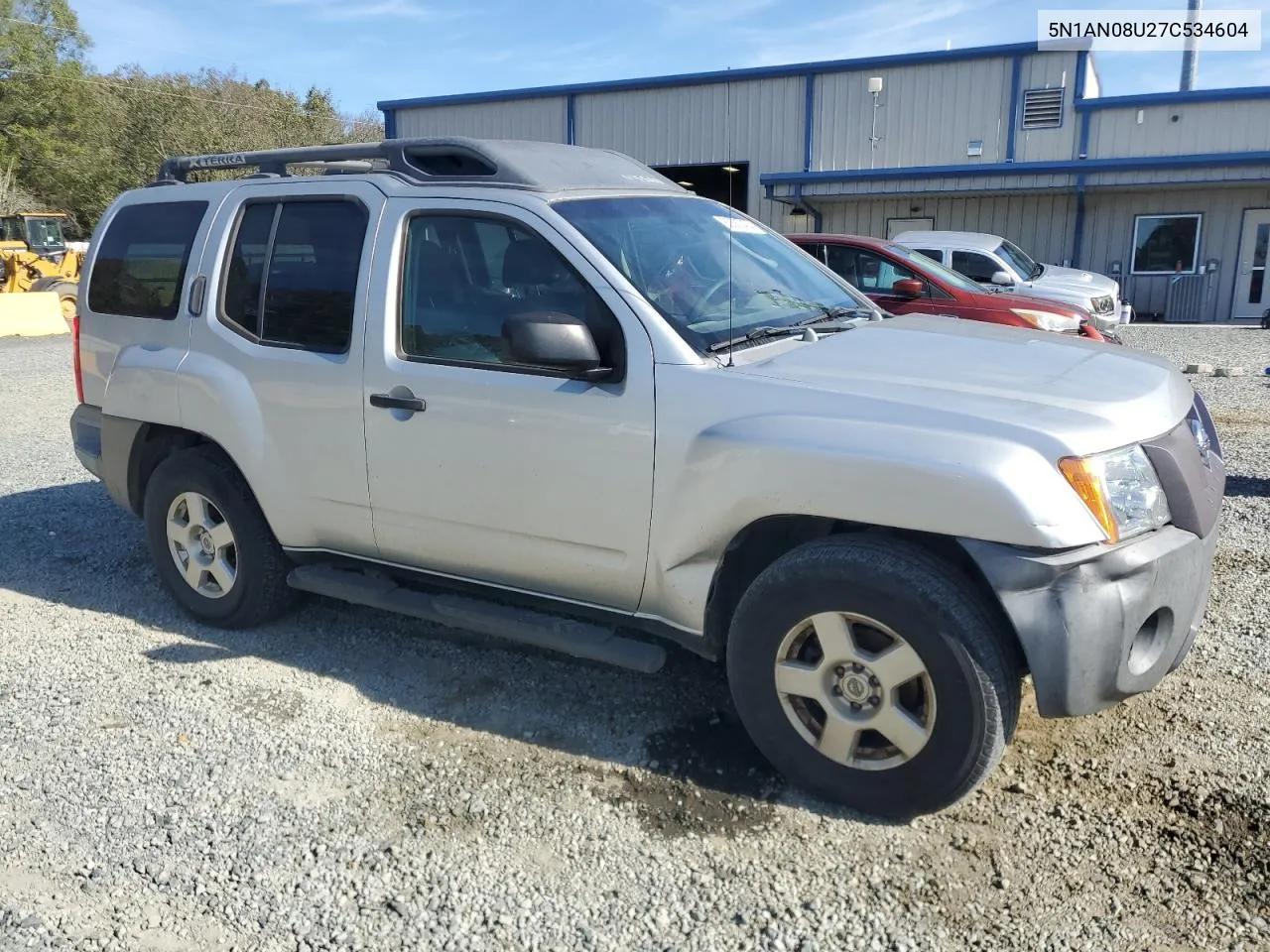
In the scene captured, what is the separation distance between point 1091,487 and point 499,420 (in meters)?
1.94

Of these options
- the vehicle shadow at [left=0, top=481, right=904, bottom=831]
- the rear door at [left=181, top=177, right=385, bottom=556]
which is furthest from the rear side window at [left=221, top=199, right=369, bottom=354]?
the vehicle shadow at [left=0, top=481, right=904, bottom=831]

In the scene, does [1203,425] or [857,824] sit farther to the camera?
[1203,425]

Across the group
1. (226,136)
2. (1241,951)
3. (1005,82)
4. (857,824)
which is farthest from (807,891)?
(226,136)

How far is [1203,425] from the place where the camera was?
3631mm

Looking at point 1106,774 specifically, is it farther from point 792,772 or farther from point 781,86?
point 781,86

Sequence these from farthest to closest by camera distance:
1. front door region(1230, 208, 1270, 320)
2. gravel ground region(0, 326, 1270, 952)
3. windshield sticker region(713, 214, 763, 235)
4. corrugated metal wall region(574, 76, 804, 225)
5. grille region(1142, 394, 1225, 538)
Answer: corrugated metal wall region(574, 76, 804, 225) → front door region(1230, 208, 1270, 320) → windshield sticker region(713, 214, 763, 235) → grille region(1142, 394, 1225, 538) → gravel ground region(0, 326, 1270, 952)

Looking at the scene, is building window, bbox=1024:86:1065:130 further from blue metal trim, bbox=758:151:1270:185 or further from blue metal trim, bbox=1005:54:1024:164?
blue metal trim, bbox=758:151:1270:185

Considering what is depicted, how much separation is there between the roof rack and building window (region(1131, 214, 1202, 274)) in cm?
2138

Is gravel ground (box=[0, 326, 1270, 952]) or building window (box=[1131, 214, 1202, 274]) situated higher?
building window (box=[1131, 214, 1202, 274])

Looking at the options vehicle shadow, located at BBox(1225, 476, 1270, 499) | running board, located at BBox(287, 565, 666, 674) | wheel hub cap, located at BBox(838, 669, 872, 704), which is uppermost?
wheel hub cap, located at BBox(838, 669, 872, 704)

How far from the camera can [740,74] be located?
2641 cm

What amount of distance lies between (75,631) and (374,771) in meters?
2.15

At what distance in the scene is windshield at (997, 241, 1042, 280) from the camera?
15.2 metres

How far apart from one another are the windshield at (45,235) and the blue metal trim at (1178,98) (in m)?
27.2
